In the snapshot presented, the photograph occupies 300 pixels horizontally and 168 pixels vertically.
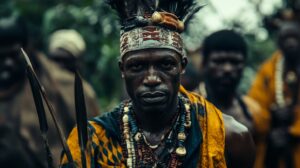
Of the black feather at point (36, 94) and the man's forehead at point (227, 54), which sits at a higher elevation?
the man's forehead at point (227, 54)

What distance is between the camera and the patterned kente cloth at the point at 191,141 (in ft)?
19.3

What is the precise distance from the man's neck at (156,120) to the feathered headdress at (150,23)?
0.38 metres

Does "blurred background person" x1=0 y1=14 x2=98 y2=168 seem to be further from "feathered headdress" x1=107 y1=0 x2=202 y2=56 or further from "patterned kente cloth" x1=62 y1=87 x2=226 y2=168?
"feathered headdress" x1=107 y1=0 x2=202 y2=56

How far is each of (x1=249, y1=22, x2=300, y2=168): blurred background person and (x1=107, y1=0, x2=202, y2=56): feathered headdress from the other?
15.7ft

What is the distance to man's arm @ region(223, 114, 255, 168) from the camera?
239 inches

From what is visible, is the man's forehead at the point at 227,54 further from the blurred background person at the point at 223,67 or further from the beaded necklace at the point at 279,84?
the beaded necklace at the point at 279,84

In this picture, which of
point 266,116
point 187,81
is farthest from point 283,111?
point 187,81

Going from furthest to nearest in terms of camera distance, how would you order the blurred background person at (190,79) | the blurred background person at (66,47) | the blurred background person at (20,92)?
the blurred background person at (66,47)
the blurred background person at (190,79)
the blurred background person at (20,92)

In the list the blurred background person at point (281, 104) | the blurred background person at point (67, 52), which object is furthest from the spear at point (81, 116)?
the blurred background person at point (67, 52)

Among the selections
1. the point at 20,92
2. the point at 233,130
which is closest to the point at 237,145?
the point at 233,130

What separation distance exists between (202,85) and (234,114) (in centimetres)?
62

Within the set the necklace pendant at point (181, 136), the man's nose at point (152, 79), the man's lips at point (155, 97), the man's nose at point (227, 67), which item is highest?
the man's nose at point (227, 67)

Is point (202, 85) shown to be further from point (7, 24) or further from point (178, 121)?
point (178, 121)

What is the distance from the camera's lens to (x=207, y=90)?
937 cm
